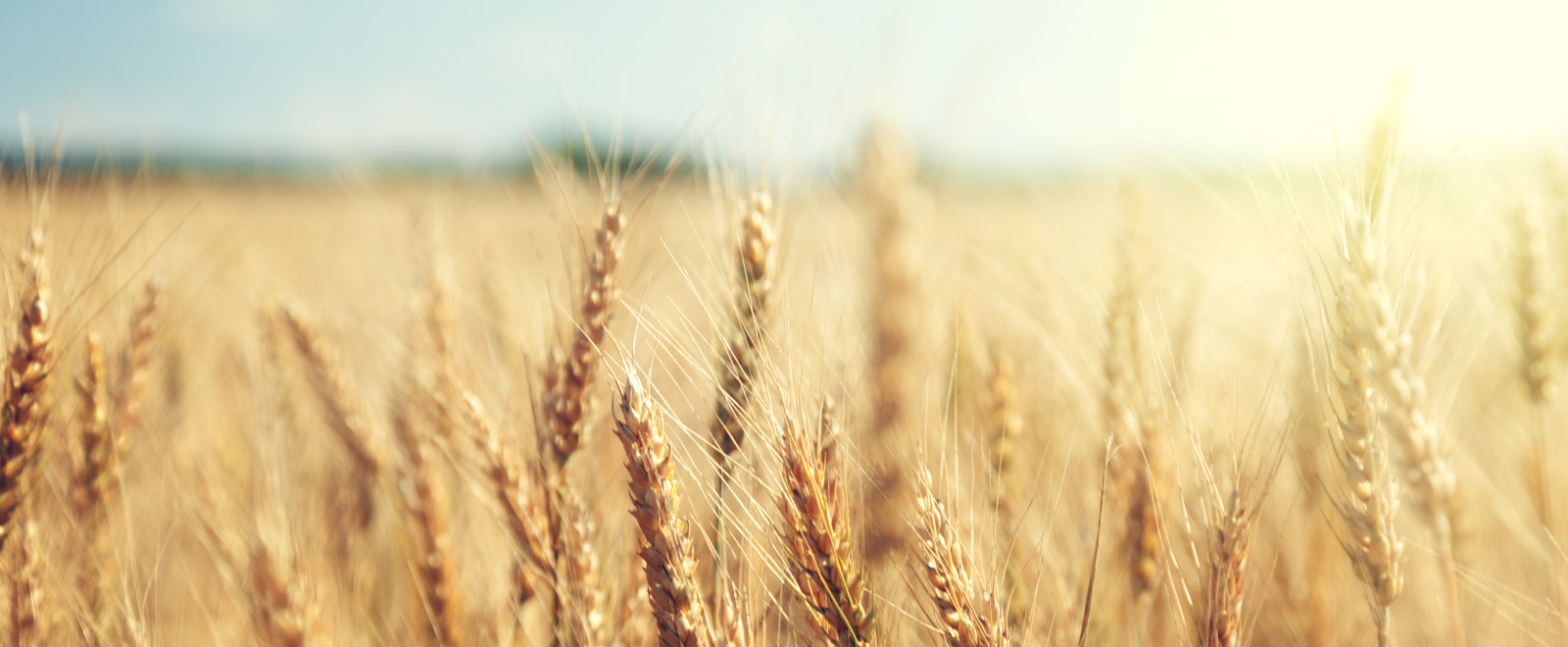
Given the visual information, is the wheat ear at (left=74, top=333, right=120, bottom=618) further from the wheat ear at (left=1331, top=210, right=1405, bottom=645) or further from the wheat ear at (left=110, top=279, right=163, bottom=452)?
the wheat ear at (left=1331, top=210, right=1405, bottom=645)

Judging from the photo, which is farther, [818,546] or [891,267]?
[891,267]

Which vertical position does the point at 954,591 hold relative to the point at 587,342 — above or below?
below

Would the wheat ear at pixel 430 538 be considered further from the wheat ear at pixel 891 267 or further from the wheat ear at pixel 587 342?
the wheat ear at pixel 891 267

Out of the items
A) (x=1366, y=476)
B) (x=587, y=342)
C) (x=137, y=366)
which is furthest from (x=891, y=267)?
(x=137, y=366)

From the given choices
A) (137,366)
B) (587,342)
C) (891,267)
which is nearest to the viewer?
(587,342)

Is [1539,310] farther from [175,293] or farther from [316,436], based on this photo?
[175,293]

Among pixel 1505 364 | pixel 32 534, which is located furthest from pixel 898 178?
pixel 32 534

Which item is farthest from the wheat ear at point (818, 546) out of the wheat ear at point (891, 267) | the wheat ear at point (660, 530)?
the wheat ear at point (891, 267)

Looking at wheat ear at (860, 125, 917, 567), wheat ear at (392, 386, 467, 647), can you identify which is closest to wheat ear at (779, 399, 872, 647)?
wheat ear at (392, 386, 467, 647)

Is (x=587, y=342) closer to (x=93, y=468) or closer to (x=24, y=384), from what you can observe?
(x=24, y=384)

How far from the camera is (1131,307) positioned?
186cm

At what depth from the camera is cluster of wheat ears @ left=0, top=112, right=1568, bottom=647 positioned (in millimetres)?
988

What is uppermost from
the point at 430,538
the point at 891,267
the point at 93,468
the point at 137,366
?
the point at 891,267

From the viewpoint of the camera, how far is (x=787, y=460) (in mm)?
962
